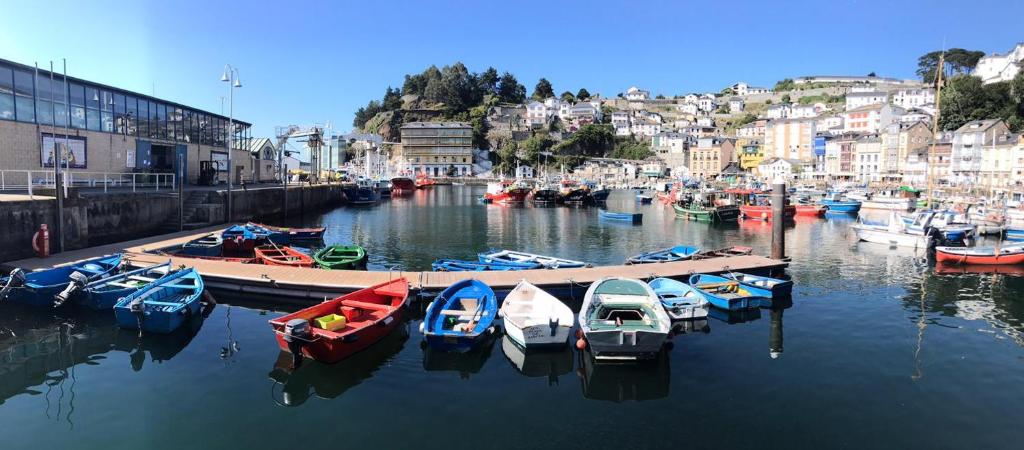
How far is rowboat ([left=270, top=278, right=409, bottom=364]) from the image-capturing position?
12758 mm

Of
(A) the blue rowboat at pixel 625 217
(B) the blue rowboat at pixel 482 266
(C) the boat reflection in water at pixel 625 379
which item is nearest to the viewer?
(C) the boat reflection in water at pixel 625 379

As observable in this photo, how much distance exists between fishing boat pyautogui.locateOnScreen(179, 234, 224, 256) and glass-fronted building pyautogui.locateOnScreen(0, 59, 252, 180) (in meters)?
7.27

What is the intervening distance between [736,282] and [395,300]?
37.4 ft

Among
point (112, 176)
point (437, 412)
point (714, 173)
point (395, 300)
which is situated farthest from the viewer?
point (714, 173)

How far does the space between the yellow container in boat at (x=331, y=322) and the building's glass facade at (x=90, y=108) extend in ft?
69.0

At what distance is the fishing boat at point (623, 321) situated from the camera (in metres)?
13.2

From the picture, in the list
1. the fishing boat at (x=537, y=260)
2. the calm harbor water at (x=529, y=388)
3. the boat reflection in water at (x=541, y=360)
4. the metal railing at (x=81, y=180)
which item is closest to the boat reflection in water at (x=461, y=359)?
the calm harbor water at (x=529, y=388)

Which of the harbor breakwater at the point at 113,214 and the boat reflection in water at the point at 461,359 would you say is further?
the harbor breakwater at the point at 113,214

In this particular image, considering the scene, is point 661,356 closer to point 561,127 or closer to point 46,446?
point 46,446

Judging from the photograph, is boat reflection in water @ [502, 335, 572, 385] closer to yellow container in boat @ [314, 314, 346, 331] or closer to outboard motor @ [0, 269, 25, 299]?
yellow container in boat @ [314, 314, 346, 331]

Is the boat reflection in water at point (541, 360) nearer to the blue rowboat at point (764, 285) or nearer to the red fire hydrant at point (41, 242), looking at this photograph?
the blue rowboat at point (764, 285)

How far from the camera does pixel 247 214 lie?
4097 cm

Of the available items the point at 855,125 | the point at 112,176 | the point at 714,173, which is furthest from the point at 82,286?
the point at 855,125

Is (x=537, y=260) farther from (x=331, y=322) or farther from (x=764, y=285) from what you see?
(x=331, y=322)
